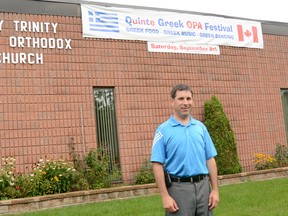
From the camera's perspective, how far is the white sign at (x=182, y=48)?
1185cm

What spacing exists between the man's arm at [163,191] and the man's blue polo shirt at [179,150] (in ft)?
0.22

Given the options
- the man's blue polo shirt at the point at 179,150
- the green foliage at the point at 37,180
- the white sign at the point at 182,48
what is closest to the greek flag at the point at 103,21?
the white sign at the point at 182,48

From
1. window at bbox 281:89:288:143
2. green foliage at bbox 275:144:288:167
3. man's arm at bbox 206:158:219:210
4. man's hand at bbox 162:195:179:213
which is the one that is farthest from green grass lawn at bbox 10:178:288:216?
A: window at bbox 281:89:288:143

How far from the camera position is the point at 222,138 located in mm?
11562

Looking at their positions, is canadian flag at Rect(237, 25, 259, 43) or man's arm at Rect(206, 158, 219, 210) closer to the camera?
man's arm at Rect(206, 158, 219, 210)

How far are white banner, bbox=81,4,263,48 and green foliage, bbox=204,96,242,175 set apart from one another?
2264 millimetres

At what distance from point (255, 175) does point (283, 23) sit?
19.8 ft

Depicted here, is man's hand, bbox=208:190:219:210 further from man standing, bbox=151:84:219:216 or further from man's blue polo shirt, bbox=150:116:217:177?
man's blue polo shirt, bbox=150:116:217:177

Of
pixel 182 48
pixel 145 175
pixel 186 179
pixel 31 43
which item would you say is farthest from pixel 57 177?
pixel 186 179

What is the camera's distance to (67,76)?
34.4ft

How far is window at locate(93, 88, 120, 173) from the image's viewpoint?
10859mm

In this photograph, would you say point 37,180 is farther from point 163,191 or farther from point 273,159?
point 273,159

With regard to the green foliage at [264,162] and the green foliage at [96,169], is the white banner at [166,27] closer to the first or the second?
the green foliage at [96,169]

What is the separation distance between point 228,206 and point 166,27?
21.5 feet
